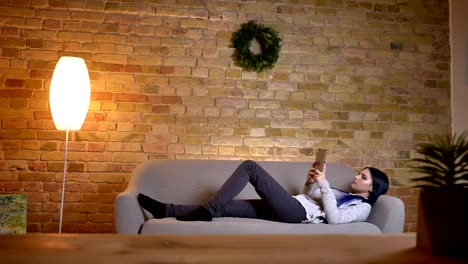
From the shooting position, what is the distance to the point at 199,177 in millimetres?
3350

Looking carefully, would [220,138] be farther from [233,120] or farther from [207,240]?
[207,240]

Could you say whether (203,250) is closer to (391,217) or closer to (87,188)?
(391,217)

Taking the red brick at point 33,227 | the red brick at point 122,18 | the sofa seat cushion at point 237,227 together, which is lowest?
the red brick at point 33,227

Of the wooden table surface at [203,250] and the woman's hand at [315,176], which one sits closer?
the wooden table surface at [203,250]

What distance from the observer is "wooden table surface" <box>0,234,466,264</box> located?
3.18 feet

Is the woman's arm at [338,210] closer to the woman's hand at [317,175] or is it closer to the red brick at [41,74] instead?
the woman's hand at [317,175]

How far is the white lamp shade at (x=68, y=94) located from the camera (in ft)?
11.1

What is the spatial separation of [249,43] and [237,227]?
1732mm

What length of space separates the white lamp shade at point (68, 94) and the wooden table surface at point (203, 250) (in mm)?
2390

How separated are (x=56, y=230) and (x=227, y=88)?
5.85 feet

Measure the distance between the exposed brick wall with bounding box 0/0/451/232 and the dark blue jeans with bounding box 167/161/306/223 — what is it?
77cm

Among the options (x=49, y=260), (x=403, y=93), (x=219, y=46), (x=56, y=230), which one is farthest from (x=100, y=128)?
(x=49, y=260)

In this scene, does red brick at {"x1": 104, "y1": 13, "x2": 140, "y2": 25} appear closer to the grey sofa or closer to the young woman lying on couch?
the grey sofa

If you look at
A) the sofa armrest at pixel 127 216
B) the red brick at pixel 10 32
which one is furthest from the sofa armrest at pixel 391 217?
the red brick at pixel 10 32
